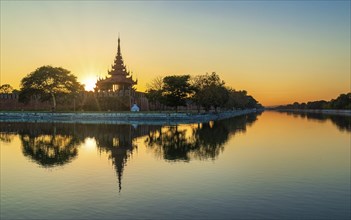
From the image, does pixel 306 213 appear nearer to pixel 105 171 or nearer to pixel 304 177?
pixel 304 177

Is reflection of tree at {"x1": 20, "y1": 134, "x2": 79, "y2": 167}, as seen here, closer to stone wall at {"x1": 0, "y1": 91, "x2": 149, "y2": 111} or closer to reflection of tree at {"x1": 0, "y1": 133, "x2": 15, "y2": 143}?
reflection of tree at {"x1": 0, "y1": 133, "x2": 15, "y2": 143}

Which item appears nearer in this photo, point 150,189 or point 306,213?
point 306,213

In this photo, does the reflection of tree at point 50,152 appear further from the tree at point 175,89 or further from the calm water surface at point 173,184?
the tree at point 175,89

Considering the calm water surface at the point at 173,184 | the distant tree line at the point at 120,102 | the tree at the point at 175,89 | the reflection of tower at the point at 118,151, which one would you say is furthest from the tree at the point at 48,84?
the calm water surface at the point at 173,184

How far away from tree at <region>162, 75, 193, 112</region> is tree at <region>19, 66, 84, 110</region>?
98.1 ft

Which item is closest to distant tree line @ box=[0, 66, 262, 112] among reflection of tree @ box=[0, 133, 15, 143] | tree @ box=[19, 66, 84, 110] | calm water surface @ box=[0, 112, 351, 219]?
tree @ box=[19, 66, 84, 110]

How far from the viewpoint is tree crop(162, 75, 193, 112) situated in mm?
91000

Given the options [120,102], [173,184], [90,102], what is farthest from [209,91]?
[173,184]

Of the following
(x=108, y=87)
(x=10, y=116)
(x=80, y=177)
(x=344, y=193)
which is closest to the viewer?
(x=344, y=193)

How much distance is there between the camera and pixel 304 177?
728 inches

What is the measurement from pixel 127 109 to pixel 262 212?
8723cm

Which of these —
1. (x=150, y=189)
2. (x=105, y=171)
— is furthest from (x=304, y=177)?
(x=105, y=171)

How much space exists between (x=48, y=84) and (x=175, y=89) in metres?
38.6

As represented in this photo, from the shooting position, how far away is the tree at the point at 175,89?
3583 inches
